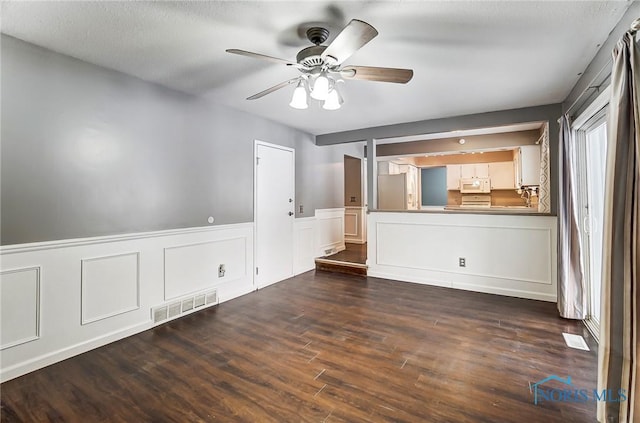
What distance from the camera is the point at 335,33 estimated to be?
2037mm

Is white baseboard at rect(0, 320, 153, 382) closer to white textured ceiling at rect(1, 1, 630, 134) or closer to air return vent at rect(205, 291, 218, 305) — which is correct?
air return vent at rect(205, 291, 218, 305)

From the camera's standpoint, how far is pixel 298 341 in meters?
2.54

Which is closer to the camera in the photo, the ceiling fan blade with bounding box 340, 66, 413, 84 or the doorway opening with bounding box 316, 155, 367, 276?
the ceiling fan blade with bounding box 340, 66, 413, 84

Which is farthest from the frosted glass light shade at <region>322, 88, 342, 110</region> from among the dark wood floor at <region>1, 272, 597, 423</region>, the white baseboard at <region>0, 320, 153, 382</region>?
the white baseboard at <region>0, 320, 153, 382</region>

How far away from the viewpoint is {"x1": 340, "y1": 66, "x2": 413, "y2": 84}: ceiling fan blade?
6.43 ft

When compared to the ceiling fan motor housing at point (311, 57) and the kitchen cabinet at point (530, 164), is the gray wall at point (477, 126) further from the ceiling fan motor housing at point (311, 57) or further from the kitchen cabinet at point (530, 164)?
the ceiling fan motor housing at point (311, 57)

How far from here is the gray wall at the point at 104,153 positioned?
211 centimetres

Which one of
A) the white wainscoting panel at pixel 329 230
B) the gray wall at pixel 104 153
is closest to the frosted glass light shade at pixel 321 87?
the gray wall at pixel 104 153

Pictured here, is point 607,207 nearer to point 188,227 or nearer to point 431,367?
point 431,367

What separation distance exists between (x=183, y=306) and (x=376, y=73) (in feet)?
9.67

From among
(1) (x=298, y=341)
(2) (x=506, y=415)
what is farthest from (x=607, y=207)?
(1) (x=298, y=341)

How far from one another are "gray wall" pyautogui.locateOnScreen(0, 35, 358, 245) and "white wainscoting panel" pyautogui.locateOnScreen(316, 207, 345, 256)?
192cm

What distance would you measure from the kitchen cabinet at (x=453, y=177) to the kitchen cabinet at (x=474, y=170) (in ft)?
0.31

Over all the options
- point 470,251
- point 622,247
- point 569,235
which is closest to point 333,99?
point 622,247
